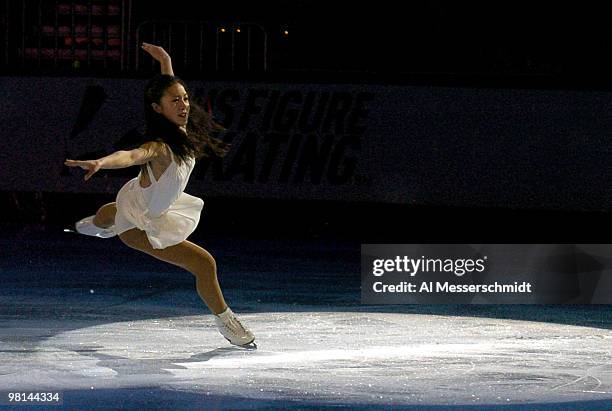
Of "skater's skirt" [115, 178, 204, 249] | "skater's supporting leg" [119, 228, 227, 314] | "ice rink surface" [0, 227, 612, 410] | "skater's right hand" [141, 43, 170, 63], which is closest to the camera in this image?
"ice rink surface" [0, 227, 612, 410]

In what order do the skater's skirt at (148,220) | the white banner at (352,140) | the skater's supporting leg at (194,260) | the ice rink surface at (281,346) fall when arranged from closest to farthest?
1. the ice rink surface at (281,346)
2. the skater's skirt at (148,220)
3. the skater's supporting leg at (194,260)
4. the white banner at (352,140)

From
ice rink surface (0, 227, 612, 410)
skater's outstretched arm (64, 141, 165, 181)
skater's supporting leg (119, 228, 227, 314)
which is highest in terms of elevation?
skater's outstretched arm (64, 141, 165, 181)

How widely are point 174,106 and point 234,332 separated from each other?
4.51 feet

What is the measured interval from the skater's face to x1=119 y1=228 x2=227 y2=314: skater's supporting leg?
71 cm

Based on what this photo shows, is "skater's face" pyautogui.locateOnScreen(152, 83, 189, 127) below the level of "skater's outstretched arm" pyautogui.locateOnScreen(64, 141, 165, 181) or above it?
above

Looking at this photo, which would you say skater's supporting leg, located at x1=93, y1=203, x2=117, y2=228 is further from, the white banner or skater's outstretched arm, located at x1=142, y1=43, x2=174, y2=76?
the white banner

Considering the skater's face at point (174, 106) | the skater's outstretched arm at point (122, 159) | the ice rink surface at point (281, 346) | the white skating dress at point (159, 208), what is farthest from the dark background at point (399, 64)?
the skater's outstretched arm at point (122, 159)

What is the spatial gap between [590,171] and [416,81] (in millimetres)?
2284

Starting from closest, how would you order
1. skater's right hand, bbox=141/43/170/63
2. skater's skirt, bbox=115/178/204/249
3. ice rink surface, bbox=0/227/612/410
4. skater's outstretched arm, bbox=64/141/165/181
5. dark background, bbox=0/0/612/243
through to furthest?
ice rink surface, bbox=0/227/612/410 → skater's outstretched arm, bbox=64/141/165/181 → skater's skirt, bbox=115/178/204/249 → skater's right hand, bbox=141/43/170/63 → dark background, bbox=0/0/612/243

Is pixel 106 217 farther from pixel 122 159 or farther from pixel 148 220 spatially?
pixel 122 159

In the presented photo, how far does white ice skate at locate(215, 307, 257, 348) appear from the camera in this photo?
884 cm

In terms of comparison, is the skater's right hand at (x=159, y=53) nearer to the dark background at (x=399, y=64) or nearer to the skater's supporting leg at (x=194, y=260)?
the skater's supporting leg at (x=194, y=260)

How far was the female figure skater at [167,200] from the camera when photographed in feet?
28.0

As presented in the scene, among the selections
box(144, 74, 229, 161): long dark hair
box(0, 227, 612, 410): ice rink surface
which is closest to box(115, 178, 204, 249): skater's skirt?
box(144, 74, 229, 161): long dark hair
